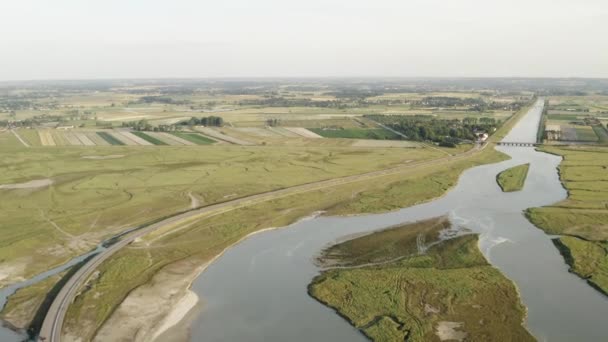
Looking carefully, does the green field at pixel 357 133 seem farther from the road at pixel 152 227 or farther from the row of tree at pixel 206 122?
the road at pixel 152 227

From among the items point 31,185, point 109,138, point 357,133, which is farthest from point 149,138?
point 357,133

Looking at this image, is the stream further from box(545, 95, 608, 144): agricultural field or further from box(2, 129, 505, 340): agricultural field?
box(545, 95, 608, 144): agricultural field

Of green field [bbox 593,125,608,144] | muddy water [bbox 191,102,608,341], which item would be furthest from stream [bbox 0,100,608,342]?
green field [bbox 593,125,608,144]

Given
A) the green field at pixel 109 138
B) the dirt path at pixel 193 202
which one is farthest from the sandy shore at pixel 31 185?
the green field at pixel 109 138

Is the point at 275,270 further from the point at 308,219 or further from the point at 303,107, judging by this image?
the point at 303,107

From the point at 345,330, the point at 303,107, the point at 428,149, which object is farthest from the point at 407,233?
the point at 303,107

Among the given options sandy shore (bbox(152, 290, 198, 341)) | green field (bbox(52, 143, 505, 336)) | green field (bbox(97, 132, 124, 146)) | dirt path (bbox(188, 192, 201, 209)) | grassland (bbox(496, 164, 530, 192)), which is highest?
dirt path (bbox(188, 192, 201, 209))


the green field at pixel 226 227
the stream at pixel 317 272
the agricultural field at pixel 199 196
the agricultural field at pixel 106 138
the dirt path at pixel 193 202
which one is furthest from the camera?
the agricultural field at pixel 106 138
